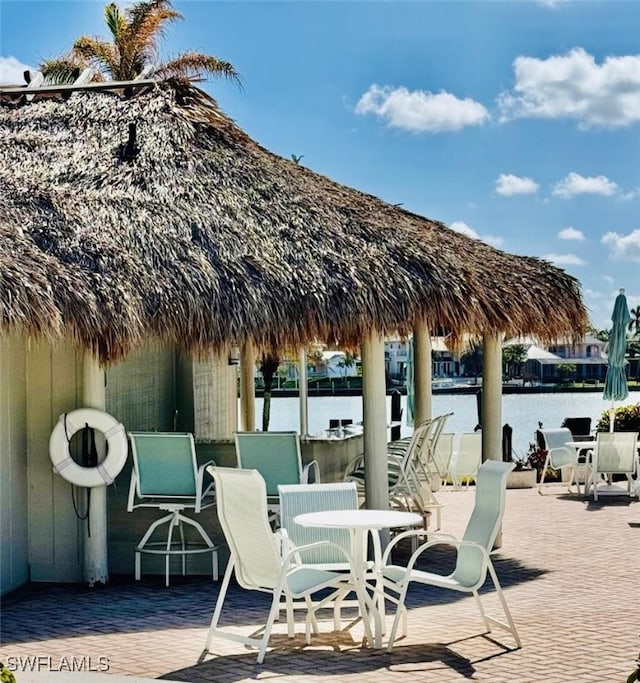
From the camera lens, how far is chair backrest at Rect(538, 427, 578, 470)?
14.8 metres

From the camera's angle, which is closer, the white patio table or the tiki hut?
the white patio table

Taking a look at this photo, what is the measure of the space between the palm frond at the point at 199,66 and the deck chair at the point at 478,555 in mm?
20645

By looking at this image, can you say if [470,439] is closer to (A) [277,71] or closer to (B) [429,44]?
(B) [429,44]

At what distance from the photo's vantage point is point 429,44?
2130 cm

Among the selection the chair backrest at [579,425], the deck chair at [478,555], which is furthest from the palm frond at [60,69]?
the deck chair at [478,555]

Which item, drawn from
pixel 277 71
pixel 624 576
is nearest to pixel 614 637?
pixel 624 576

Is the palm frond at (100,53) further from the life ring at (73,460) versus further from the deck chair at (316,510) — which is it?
the deck chair at (316,510)

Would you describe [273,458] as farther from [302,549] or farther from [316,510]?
[302,549]

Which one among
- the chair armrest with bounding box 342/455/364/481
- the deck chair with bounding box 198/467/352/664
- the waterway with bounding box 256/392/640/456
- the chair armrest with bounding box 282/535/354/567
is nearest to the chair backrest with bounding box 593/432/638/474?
the chair armrest with bounding box 342/455/364/481

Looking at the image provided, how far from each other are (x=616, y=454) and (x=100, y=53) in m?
18.7

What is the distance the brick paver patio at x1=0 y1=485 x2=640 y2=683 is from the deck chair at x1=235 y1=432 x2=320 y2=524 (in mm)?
884

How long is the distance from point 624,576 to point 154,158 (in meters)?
5.22

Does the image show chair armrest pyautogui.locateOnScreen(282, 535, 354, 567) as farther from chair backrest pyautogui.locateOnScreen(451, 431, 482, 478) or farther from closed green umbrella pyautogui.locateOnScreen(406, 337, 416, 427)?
closed green umbrella pyautogui.locateOnScreen(406, 337, 416, 427)

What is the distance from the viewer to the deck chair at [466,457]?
1483 centimetres
